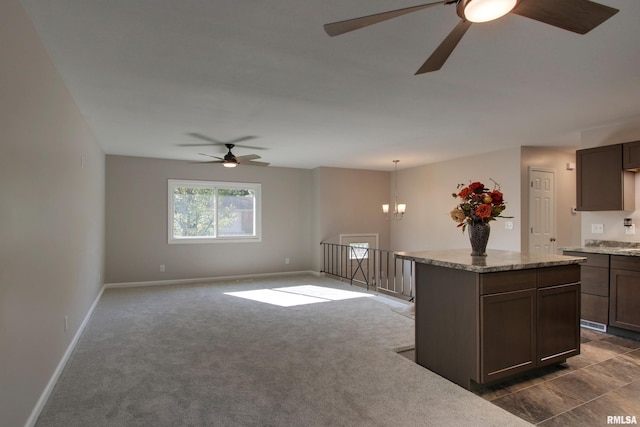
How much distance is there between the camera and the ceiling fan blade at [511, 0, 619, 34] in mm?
1459

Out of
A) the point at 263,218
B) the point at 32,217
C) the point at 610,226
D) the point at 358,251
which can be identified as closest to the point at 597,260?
the point at 610,226

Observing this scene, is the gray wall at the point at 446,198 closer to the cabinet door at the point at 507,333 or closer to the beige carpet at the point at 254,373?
the beige carpet at the point at 254,373

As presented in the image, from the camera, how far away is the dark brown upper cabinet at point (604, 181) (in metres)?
4.21

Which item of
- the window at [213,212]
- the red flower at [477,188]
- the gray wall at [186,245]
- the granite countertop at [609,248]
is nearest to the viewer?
the red flower at [477,188]

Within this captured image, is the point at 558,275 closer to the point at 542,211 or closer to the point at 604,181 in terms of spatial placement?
the point at 604,181

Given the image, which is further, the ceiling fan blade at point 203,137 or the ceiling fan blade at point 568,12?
the ceiling fan blade at point 203,137

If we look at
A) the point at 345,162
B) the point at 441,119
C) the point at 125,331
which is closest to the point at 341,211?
the point at 345,162

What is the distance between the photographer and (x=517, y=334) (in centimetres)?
264

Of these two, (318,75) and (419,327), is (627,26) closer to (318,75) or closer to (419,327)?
(318,75)

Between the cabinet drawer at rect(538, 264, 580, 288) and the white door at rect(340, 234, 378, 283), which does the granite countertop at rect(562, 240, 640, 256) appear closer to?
the cabinet drawer at rect(538, 264, 580, 288)

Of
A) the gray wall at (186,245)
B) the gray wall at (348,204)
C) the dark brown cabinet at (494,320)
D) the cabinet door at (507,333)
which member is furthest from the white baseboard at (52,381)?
the gray wall at (348,204)

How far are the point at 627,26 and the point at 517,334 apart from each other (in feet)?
6.99

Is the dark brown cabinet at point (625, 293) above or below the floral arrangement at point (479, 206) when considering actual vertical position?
A: below

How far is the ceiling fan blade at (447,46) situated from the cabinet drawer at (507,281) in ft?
4.76
